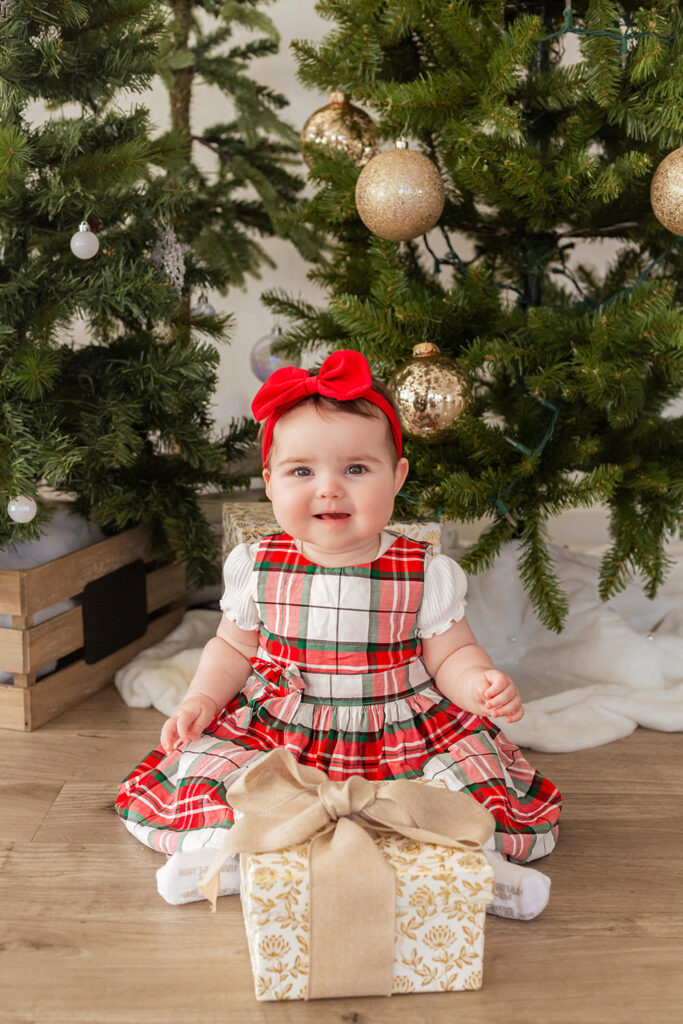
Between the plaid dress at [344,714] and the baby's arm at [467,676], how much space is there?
3cm

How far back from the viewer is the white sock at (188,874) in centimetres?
104

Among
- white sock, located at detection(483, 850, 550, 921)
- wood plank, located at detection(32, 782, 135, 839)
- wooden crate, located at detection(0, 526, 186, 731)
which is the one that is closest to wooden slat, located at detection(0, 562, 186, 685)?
wooden crate, located at detection(0, 526, 186, 731)

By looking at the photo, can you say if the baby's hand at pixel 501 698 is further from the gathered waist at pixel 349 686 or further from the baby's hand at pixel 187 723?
the baby's hand at pixel 187 723

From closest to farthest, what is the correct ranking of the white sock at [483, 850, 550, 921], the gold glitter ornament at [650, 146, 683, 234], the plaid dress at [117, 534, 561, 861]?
the white sock at [483, 850, 550, 921] → the plaid dress at [117, 534, 561, 861] → the gold glitter ornament at [650, 146, 683, 234]

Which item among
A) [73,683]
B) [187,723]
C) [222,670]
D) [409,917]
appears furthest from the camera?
[73,683]

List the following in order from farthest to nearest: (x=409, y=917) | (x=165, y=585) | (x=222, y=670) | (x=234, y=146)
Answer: (x=234, y=146) → (x=165, y=585) → (x=222, y=670) → (x=409, y=917)

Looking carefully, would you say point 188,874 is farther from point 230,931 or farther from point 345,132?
point 345,132

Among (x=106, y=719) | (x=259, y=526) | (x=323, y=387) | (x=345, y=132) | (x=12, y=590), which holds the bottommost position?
(x=106, y=719)

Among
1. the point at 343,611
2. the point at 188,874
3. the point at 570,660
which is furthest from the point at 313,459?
the point at 570,660

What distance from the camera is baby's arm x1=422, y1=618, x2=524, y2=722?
1.08m

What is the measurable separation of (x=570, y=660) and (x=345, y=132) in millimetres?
1075

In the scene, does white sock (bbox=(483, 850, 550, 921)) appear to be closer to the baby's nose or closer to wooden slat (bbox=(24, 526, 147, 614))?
the baby's nose

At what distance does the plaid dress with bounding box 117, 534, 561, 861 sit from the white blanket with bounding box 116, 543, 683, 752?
1.03 ft

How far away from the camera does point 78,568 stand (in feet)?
5.08
